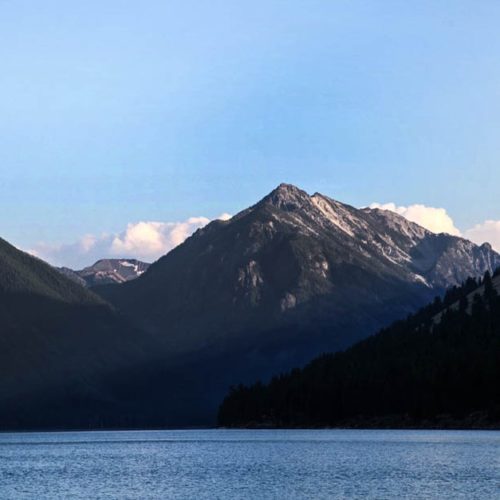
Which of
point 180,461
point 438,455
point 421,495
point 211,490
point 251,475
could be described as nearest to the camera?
point 421,495

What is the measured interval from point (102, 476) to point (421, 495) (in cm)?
5517

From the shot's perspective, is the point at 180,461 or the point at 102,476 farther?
the point at 180,461

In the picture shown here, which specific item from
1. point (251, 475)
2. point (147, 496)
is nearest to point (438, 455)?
point (251, 475)

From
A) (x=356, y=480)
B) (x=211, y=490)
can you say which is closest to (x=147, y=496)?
(x=211, y=490)

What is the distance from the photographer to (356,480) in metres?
143

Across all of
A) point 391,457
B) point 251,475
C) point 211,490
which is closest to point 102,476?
point 251,475

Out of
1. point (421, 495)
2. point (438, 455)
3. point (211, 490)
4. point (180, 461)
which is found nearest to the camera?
point (421, 495)

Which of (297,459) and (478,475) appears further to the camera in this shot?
(297,459)

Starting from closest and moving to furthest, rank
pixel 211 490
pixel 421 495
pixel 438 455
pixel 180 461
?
pixel 421 495
pixel 211 490
pixel 438 455
pixel 180 461

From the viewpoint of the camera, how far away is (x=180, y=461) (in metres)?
198

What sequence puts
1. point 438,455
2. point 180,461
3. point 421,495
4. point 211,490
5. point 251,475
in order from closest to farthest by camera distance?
point 421,495, point 211,490, point 251,475, point 438,455, point 180,461

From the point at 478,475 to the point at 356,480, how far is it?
14598 millimetres

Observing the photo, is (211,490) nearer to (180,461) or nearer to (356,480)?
(356,480)

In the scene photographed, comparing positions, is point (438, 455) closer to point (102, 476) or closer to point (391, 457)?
point (391, 457)
